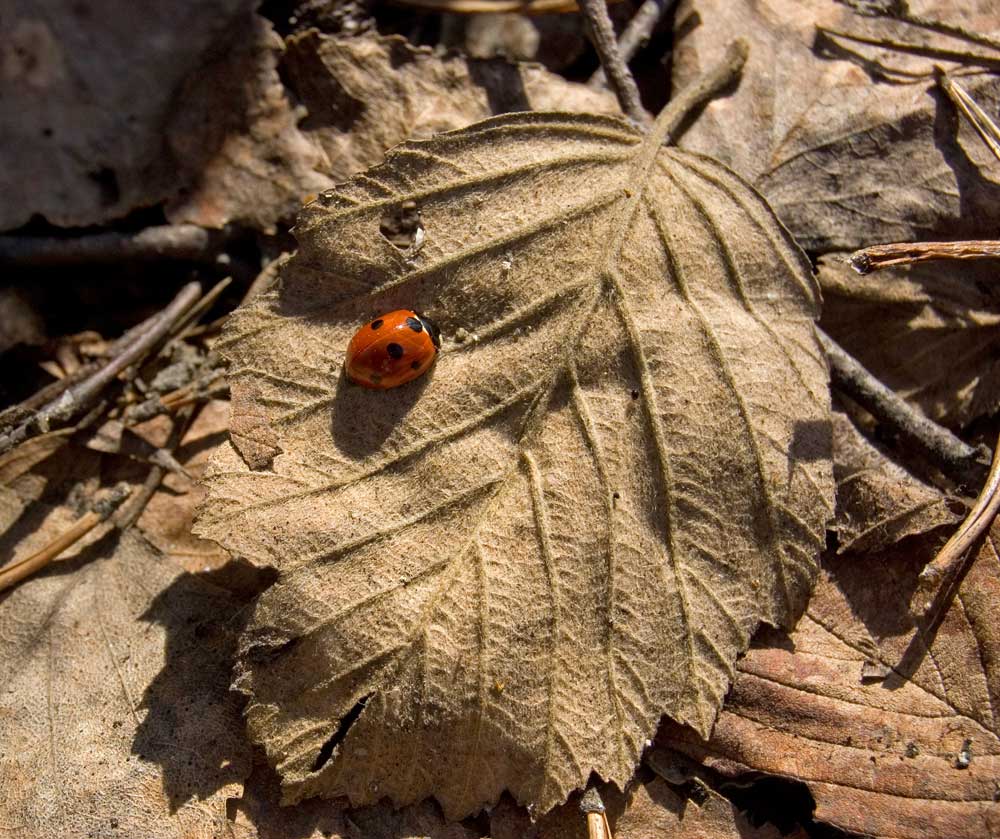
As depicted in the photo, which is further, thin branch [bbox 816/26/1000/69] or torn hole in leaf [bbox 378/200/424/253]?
thin branch [bbox 816/26/1000/69]

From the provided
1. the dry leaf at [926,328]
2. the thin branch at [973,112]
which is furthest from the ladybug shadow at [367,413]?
the thin branch at [973,112]

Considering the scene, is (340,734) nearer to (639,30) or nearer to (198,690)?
Answer: (198,690)

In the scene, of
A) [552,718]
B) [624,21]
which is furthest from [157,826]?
[624,21]

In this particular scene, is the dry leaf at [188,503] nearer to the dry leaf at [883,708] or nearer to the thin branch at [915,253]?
→ the dry leaf at [883,708]

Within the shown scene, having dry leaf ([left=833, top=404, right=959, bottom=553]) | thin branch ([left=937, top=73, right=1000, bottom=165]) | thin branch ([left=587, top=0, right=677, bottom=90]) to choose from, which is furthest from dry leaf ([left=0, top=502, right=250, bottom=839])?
thin branch ([left=937, top=73, right=1000, bottom=165])


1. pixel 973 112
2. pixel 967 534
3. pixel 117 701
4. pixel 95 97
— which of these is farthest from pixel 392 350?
pixel 973 112

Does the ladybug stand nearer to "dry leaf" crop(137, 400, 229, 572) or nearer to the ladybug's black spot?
the ladybug's black spot
